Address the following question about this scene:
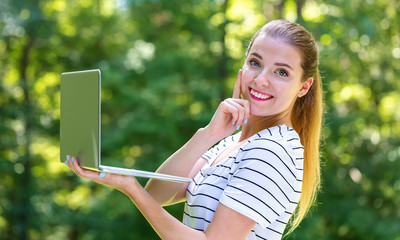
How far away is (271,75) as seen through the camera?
5.04 ft

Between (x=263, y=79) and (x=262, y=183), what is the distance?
33 centimetres

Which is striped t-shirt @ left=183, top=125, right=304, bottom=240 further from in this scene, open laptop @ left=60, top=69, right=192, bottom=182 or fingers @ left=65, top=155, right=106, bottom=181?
fingers @ left=65, top=155, right=106, bottom=181

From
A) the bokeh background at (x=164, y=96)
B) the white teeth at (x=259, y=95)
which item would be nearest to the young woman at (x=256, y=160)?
the white teeth at (x=259, y=95)

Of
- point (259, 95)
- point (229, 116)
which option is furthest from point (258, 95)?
point (229, 116)

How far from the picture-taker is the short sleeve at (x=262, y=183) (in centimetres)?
135

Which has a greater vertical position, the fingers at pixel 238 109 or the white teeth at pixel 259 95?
the white teeth at pixel 259 95

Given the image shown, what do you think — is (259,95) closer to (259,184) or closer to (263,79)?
(263,79)

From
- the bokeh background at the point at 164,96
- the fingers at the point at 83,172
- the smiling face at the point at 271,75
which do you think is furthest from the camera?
the bokeh background at the point at 164,96

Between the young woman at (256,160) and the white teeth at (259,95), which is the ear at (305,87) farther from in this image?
the white teeth at (259,95)

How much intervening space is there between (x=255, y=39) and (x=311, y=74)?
0.67ft

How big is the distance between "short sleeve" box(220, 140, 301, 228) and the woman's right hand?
19 cm

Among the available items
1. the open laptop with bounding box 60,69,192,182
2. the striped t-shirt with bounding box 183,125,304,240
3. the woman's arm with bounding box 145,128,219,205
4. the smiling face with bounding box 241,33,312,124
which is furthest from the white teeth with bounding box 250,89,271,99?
the open laptop with bounding box 60,69,192,182

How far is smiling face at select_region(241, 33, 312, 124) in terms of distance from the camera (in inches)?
60.2

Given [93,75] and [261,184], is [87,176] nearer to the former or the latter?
[93,75]
